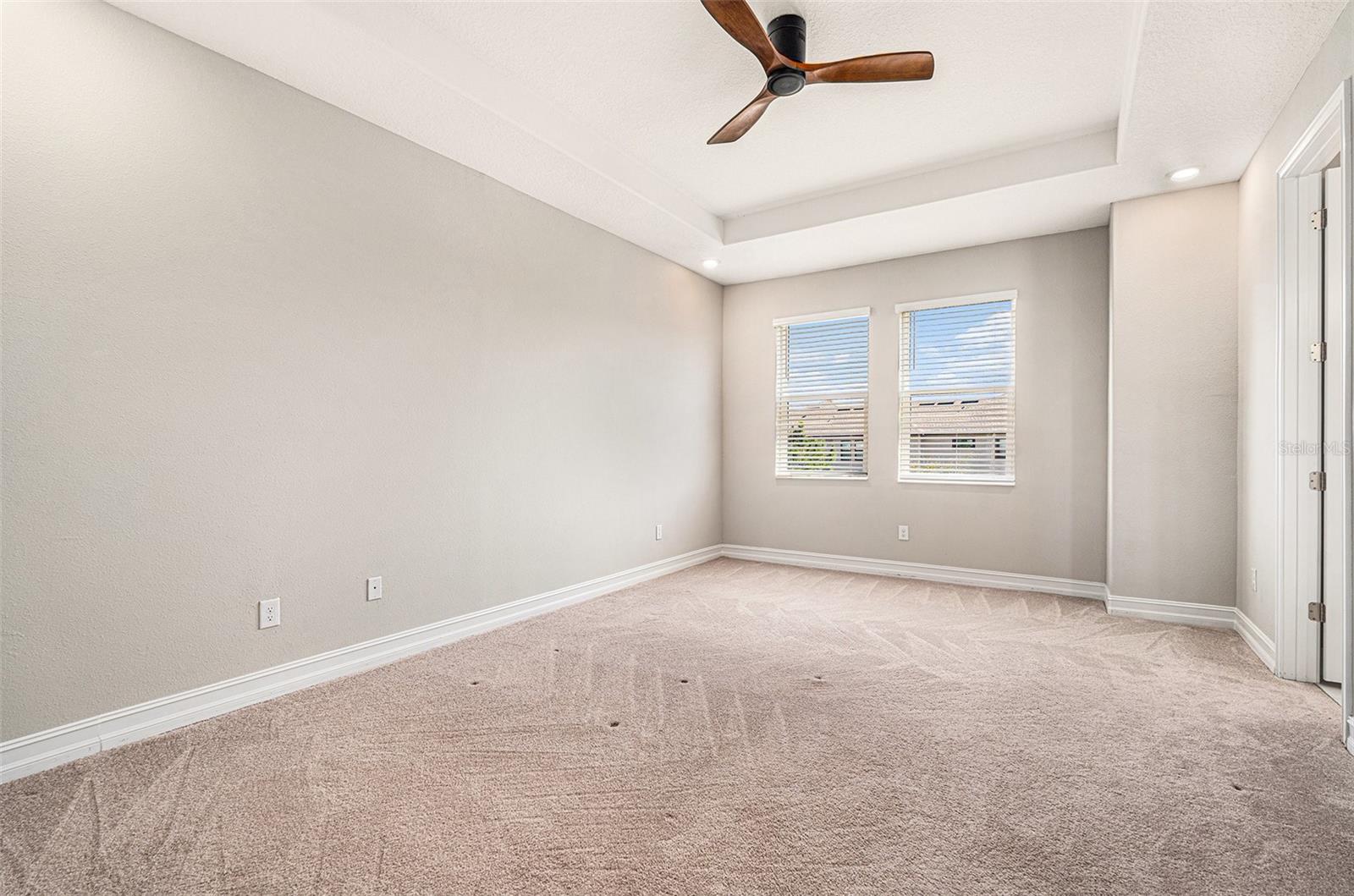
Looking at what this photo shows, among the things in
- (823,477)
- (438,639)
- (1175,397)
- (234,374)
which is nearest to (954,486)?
(823,477)

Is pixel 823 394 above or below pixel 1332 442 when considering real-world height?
above

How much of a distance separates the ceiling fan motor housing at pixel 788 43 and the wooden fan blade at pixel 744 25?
62 mm

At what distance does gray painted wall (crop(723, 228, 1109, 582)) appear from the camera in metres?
4.57

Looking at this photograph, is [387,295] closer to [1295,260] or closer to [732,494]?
[732,494]

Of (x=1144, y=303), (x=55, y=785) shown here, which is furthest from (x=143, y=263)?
(x=1144, y=303)

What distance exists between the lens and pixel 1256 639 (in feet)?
10.9

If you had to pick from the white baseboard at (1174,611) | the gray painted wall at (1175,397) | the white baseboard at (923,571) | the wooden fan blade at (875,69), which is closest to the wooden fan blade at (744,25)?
the wooden fan blade at (875,69)

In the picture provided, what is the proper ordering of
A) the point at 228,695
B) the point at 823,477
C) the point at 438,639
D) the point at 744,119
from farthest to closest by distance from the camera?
1. the point at 823,477
2. the point at 438,639
3. the point at 744,119
4. the point at 228,695

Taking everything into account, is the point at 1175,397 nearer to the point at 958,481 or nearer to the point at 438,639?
the point at 958,481

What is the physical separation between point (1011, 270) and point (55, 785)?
584cm

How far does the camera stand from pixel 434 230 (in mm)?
3449

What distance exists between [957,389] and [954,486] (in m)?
0.77

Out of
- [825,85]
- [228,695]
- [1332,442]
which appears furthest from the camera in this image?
[825,85]

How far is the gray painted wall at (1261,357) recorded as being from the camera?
2963mm
